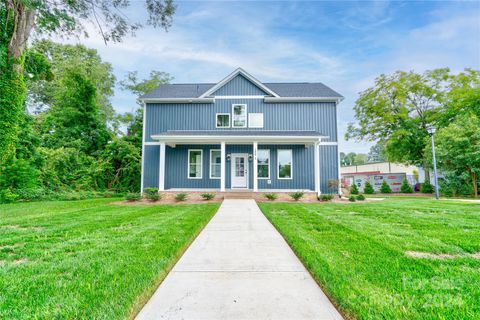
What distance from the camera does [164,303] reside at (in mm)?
2031

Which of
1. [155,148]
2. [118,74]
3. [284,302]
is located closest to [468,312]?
[284,302]

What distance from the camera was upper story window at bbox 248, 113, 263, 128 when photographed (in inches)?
539

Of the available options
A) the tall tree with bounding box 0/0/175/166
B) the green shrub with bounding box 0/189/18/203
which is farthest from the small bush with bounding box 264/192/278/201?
the green shrub with bounding box 0/189/18/203

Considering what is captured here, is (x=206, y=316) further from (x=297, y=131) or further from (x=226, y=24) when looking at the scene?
(x=226, y=24)

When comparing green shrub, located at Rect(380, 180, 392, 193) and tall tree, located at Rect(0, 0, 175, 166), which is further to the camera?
green shrub, located at Rect(380, 180, 392, 193)

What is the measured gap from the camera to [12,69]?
7324 mm

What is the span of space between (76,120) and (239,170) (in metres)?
13.0

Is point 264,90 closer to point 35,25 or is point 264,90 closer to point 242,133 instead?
point 242,133

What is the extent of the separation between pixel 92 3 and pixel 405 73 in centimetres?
2361

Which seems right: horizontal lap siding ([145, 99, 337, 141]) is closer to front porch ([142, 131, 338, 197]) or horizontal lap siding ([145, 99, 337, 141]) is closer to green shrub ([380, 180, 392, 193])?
front porch ([142, 131, 338, 197])

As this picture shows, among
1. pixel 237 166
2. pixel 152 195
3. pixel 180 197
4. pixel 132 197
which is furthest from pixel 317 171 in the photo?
pixel 132 197

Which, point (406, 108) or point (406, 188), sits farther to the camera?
point (406, 108)

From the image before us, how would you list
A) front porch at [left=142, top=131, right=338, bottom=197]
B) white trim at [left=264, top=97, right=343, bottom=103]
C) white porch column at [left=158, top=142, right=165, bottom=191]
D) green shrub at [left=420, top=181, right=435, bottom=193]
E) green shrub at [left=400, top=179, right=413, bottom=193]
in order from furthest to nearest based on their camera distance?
1. green shrub at [left=400, top=179, right=413, bottom=193]
2. green shrub at [left=420, top=181, right=435, bottom=193]
3. white trim at [left=264, top=97, right=343, bottom=103]
4. front porch at [left=142, top=131, right=338, bottom=197]
5. white porch column at [left=158, top=142, right=165, bottom=191]

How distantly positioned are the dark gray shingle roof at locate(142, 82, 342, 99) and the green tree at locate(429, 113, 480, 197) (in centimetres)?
893
